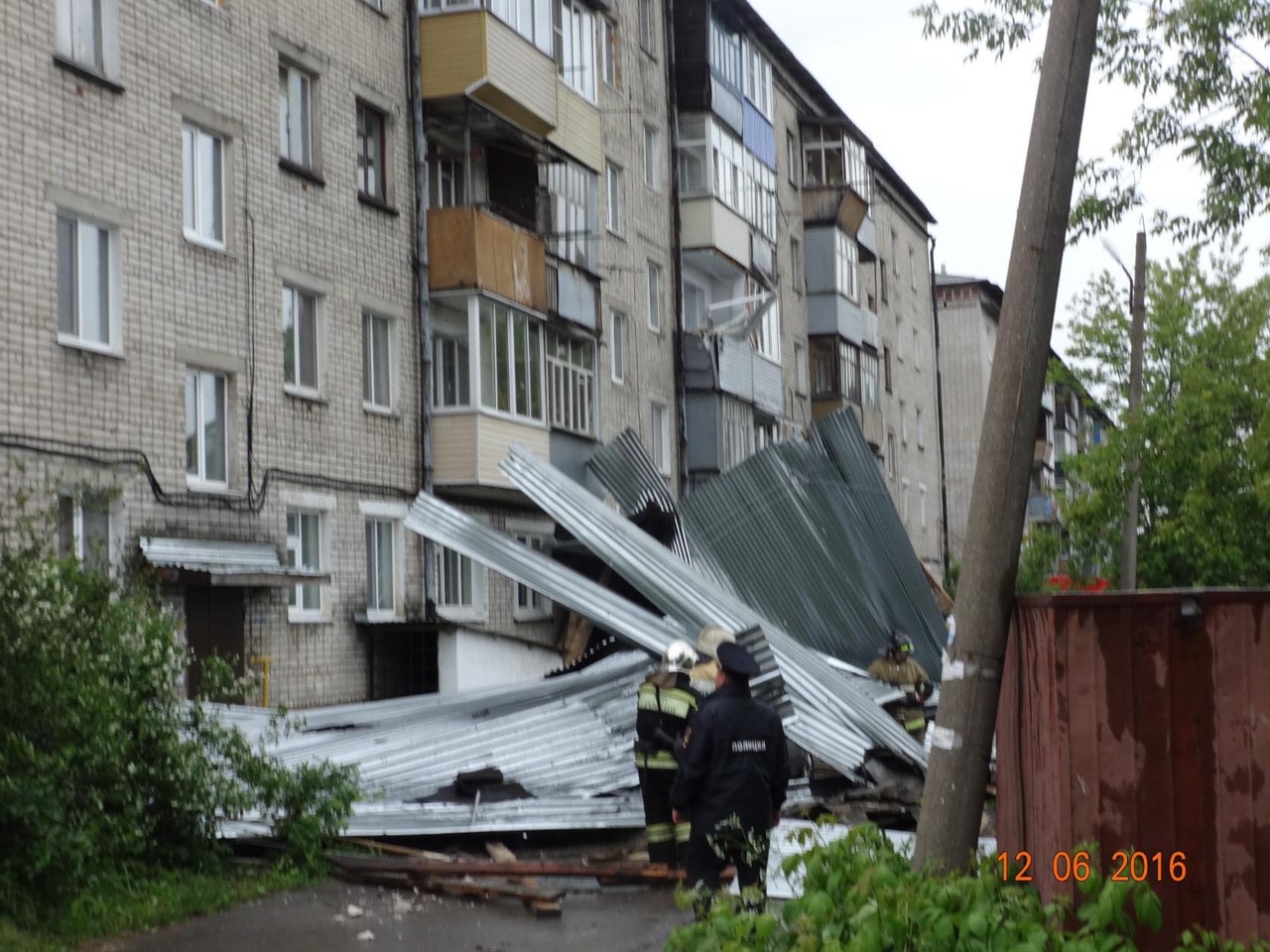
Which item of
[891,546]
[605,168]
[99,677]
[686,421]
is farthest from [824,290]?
[99,677]

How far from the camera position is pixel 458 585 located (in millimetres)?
21703

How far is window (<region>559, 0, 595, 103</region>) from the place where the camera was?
2425cm

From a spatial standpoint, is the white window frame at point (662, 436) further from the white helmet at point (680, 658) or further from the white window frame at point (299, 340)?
A: the white helmet at point (680, 658)

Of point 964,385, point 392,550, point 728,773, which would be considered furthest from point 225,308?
point 964,385

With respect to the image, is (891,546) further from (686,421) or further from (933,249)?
(933,249)

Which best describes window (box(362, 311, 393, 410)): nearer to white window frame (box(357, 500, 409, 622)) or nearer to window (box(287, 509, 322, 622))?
white window frame (box(357, 500, 409, 622))

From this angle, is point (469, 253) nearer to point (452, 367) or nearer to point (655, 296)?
point (452, 367)

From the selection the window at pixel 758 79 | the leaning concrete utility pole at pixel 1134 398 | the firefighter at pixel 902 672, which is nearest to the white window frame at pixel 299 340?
the firefighter at pixel 902 672

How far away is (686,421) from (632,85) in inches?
Answer: 232

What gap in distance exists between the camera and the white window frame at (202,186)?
54.9 feet

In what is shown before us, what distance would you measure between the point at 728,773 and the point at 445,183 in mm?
15891

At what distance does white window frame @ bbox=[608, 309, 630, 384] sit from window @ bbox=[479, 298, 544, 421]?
497 cm

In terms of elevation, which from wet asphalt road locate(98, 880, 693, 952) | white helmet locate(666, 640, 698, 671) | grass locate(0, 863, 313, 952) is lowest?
wet asphalt road locate(98, 880, 693, 952)

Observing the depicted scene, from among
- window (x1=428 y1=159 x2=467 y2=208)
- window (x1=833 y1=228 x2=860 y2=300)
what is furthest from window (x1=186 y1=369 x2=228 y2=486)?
window (x1=833 y1=228 x2=860 y2=300)
